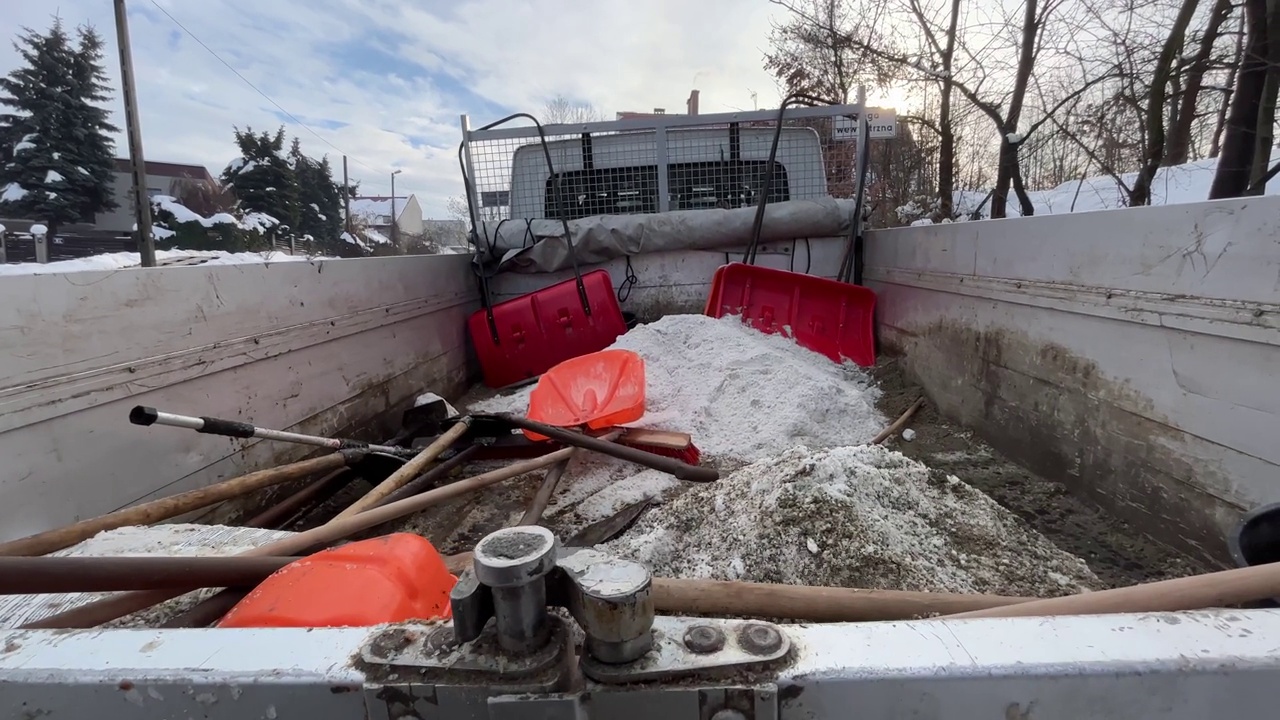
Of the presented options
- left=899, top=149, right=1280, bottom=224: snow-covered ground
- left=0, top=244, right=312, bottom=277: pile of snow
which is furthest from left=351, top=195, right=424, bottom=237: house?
left=899, top=149, right=1280, bottom=224: snow-covered ground

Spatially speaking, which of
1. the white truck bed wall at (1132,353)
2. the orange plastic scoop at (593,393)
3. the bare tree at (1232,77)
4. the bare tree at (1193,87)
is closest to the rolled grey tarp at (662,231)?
the orange plastic scoop at (593,393)

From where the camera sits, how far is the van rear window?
4.85 m

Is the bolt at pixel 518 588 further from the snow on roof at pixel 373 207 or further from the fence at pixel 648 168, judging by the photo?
the snow on roof at pixel 373 207

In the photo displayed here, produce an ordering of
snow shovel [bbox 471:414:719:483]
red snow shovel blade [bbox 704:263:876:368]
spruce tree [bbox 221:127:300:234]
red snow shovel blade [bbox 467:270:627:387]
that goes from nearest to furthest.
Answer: snow shovel [bbox 471:414:719:483] → red snow shovel blade [bbox 704:263:876:368] → red snow shovel blade [bbox 467:270:627:387] → spruce tree [bbox 221:127:300:234]

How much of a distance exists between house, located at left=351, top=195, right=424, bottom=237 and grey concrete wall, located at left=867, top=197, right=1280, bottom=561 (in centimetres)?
3804

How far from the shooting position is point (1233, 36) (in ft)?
16.5

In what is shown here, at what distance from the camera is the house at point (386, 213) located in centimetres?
3991

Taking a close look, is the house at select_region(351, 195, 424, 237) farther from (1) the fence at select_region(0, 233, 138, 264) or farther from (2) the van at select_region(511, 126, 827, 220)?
(2) the van at select_region(511, 126, 827, 220)

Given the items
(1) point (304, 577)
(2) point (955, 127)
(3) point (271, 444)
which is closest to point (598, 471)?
A: (3) point (271, 444)

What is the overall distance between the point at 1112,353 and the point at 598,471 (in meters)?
1.95

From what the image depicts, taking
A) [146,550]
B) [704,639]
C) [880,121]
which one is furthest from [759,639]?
[880,121]

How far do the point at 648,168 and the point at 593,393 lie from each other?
2.44 m

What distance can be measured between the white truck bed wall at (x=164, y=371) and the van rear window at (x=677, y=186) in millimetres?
2196

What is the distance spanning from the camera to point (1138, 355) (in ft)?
5.90
